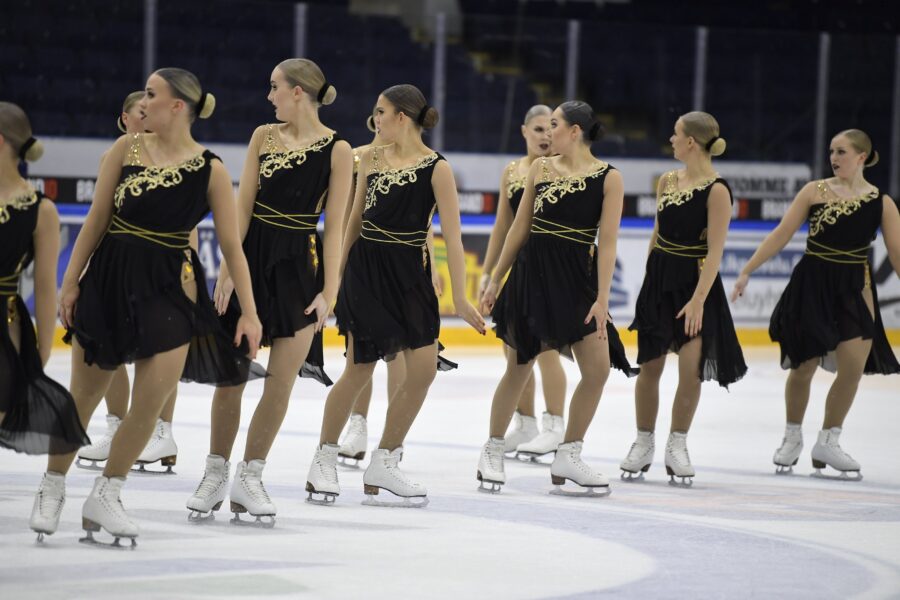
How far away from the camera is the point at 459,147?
45.8 ft

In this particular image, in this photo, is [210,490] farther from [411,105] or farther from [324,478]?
[411,105]

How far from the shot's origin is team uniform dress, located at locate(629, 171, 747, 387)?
6180 mm

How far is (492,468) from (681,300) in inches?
46.4

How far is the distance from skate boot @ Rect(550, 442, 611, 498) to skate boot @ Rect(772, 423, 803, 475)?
47.1 inches

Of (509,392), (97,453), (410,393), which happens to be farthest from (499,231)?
(97,453)

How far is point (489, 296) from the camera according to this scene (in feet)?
19.2

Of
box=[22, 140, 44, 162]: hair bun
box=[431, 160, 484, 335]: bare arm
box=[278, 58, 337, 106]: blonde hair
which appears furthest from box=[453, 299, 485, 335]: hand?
box=[22, 140, 44, 162]: hair bun

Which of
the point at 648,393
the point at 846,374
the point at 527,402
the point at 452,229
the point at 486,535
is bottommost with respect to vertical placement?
the point at 486,535

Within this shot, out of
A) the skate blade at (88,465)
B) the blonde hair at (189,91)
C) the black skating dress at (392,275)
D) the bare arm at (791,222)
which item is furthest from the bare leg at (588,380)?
the blonde hair at (189,91)

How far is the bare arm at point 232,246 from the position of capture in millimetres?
4211

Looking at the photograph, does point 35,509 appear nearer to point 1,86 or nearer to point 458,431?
point 458,431

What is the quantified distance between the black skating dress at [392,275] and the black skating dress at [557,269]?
559mm

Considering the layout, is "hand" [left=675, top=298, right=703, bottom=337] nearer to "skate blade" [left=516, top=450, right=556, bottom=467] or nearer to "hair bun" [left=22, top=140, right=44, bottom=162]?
"skate blade" [left=516, top=450, right=556, bottom=467]

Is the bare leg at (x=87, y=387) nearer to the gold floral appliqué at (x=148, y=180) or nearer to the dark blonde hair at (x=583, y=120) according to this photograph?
the gold floral appliqué at (x=148, y=180)
